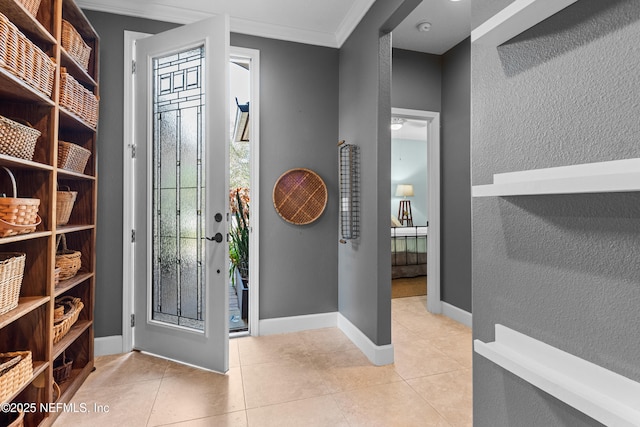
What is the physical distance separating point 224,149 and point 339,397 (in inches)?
66.4

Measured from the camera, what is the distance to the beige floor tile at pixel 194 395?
175 centimetres

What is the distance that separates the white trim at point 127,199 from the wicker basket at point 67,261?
37cm

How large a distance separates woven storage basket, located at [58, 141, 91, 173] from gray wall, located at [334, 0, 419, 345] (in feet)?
6.21

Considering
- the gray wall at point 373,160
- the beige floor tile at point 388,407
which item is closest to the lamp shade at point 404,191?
the gray wall at point 373,160

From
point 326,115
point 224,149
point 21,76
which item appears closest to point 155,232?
point 224,149

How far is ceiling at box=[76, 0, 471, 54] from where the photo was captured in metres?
2.49

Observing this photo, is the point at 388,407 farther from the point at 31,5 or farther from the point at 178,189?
the point at 31,5

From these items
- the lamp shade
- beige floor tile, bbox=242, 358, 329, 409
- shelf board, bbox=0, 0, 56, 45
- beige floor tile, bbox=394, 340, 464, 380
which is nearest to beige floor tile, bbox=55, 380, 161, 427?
beige floor tile, bbox=242, 358, 329, 409

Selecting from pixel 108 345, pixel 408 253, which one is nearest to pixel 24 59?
pixel 108 345

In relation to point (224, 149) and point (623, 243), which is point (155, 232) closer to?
point (224, 149)

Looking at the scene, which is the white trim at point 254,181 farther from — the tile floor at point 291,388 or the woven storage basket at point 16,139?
the woven storage basket at point 16,139

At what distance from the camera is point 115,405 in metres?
1.82

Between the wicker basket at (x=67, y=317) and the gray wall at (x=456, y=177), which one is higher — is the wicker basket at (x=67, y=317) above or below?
below

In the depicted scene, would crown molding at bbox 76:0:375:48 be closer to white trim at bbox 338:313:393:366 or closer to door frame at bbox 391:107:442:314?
door frame at bbox 391:107:442:314
